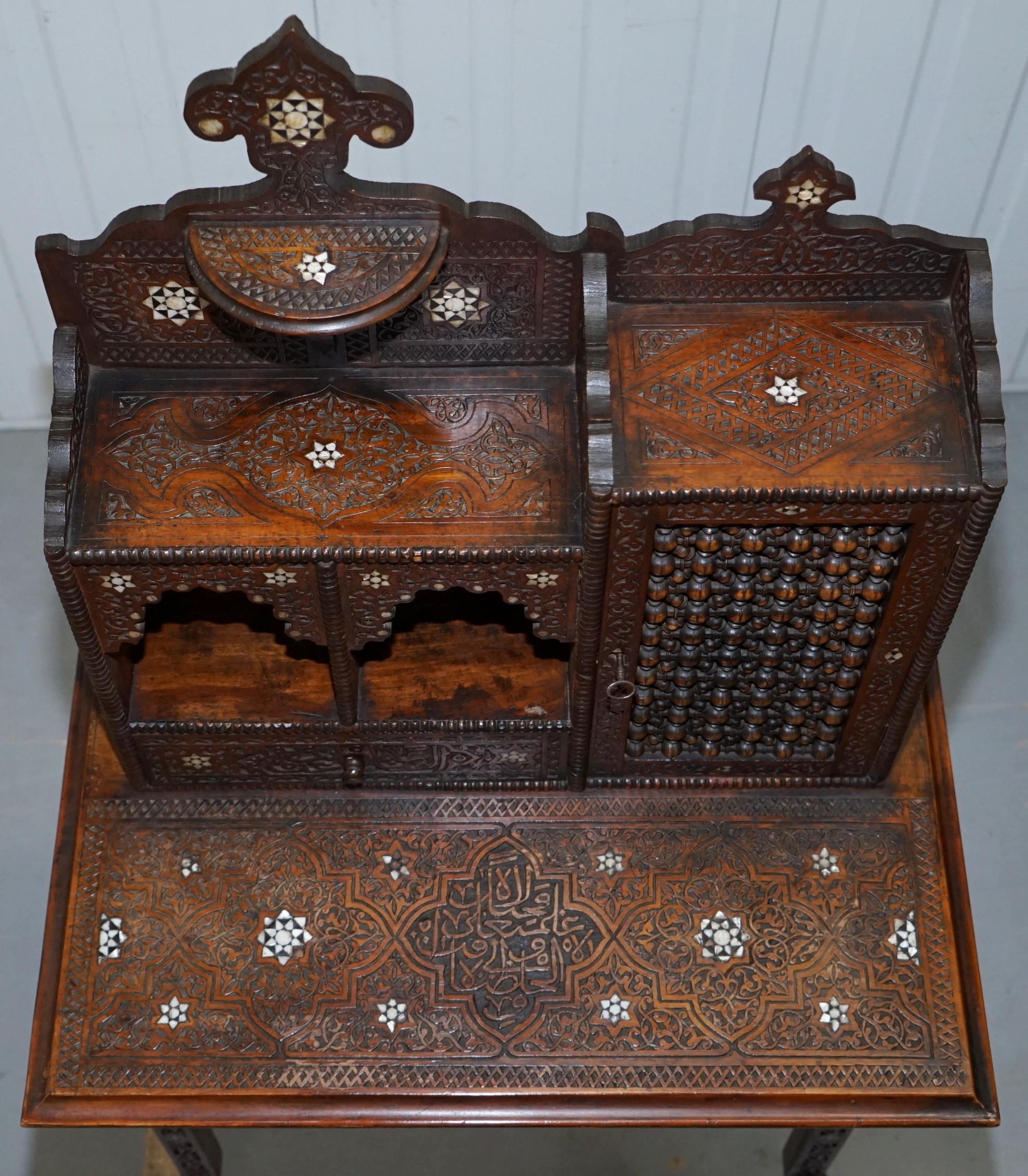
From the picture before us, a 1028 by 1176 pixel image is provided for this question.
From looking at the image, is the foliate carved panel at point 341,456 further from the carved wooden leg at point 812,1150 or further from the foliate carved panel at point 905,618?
the carved wooden leg at point 812,1150

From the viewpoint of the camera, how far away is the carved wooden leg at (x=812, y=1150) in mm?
4555

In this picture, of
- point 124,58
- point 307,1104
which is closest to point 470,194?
point 124,58

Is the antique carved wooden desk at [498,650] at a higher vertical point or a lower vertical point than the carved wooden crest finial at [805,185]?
lower

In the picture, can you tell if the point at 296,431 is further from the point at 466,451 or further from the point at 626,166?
the point at 626,166

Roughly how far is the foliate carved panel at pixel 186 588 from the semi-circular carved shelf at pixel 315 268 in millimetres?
531

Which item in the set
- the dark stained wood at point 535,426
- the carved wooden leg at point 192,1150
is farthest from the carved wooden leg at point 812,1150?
the carved wooden leg at point 192,1150

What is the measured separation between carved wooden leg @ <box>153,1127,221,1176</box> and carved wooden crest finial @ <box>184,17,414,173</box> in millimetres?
2499

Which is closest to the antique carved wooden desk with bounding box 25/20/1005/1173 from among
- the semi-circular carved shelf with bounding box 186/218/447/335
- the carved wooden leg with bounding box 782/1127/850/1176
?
the semi-circular carved shelf with bounding box 186/218/447/335

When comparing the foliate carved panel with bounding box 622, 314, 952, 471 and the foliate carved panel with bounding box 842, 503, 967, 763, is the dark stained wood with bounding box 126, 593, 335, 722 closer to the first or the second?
the foliate carved panel with bounding box 622, 314, 952, 471

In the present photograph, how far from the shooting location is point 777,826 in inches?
167

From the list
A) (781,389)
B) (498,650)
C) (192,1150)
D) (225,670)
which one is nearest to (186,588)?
(225,670)

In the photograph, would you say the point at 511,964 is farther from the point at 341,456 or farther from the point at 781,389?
the point at 781,389

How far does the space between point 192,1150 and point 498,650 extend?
5.26ft

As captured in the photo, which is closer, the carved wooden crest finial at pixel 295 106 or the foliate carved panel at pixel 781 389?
the carved wooden crest finial at pixel 295 106
